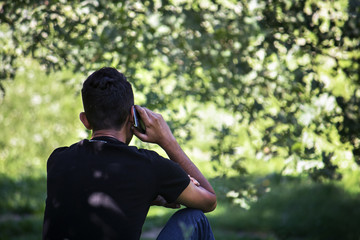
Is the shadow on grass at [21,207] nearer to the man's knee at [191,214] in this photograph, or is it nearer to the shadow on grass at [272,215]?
the shadow on grass at [272,215]

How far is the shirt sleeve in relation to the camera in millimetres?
2014

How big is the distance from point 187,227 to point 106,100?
72cm

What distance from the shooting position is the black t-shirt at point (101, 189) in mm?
1899

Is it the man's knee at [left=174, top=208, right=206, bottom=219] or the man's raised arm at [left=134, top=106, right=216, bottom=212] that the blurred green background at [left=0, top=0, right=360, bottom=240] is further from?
the man's knee at [left=174, top=208, right=206, bottom=219]

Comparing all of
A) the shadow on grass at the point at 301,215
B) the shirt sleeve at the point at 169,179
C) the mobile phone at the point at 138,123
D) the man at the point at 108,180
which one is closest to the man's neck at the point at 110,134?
the man at the point at 108,180

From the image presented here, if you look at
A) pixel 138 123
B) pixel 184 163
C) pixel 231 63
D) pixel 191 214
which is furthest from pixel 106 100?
pixel 231 63

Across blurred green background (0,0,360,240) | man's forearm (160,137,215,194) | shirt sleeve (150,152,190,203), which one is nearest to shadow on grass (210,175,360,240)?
blurred green background (0,0,360,240)

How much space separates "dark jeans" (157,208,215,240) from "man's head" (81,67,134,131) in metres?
0.55

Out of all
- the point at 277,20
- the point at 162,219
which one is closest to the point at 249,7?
the point at 277,20

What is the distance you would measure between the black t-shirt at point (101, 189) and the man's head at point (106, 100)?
114 millimetres

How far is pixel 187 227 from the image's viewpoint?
221 cm

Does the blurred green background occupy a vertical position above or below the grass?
above

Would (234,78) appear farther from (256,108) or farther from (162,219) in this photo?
(162,219)

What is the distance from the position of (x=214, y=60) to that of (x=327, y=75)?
2.71ft
